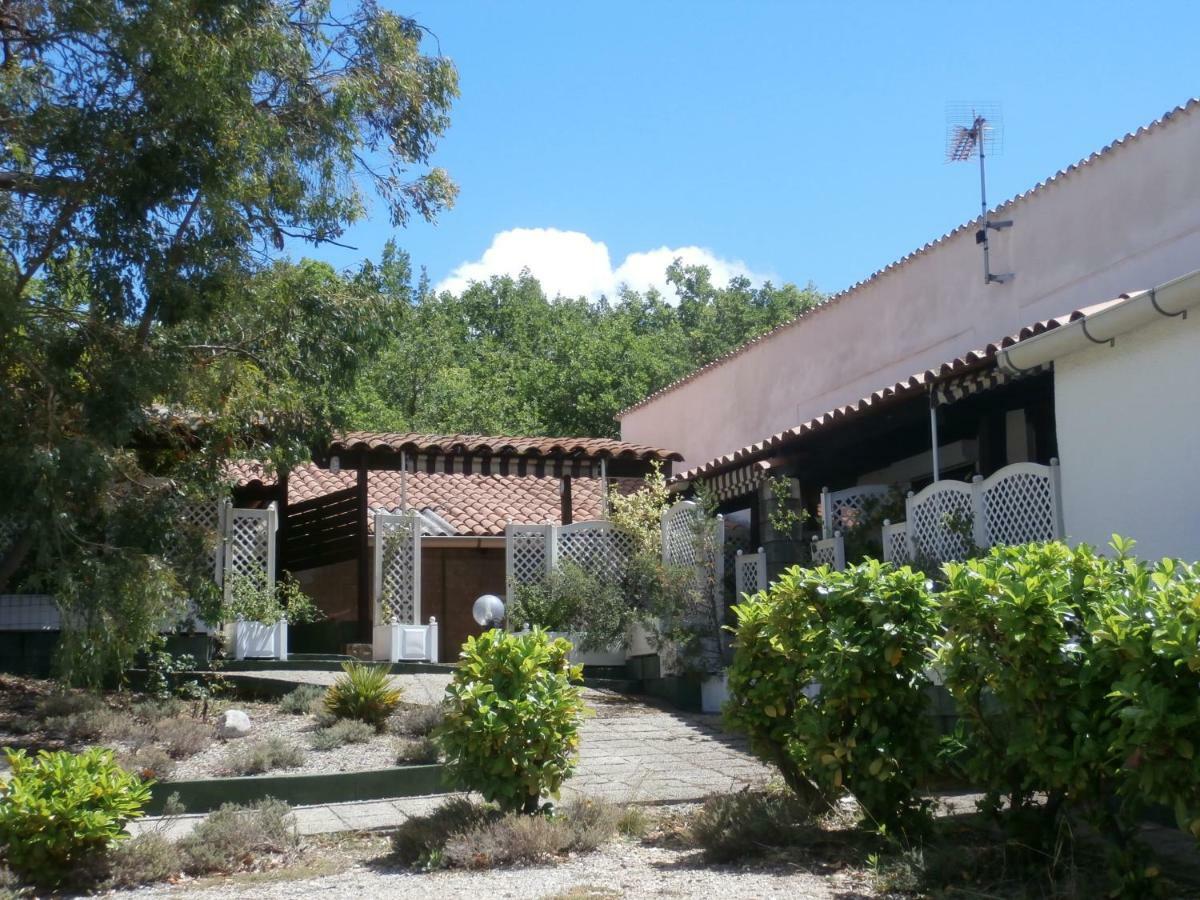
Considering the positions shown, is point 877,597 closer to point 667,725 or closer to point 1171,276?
point 667,725

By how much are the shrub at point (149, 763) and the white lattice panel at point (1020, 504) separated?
6.72 m

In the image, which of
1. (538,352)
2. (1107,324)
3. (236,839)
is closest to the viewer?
(236,839)

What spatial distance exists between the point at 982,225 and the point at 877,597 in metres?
9.94

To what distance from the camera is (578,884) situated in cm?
621

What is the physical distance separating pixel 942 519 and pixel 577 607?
585cm

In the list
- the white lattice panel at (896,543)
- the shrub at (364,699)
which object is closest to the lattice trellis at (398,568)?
the shrub at (364,699)

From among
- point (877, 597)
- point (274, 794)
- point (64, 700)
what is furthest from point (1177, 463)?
point (64, 700)

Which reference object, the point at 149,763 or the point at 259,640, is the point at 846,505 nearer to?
the point at 259,640

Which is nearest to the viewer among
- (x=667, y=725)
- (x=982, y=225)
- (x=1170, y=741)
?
(x=1170, y=741)

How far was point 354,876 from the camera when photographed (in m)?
6.66

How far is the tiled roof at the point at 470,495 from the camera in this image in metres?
20.4

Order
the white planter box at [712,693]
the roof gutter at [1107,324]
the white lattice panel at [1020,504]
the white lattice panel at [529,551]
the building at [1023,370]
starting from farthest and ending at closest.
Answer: the white lattice panel at [529,551] → the white planter box at [712,693] → the white lattice panel at [1020,504] → the building at [1023,370] → the roof gutter at [1107,324]

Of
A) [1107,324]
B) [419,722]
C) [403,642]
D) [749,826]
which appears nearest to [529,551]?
[403,642]

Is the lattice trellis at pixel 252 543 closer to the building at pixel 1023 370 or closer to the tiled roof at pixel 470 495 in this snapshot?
the tiled roof at pixel 470 495
